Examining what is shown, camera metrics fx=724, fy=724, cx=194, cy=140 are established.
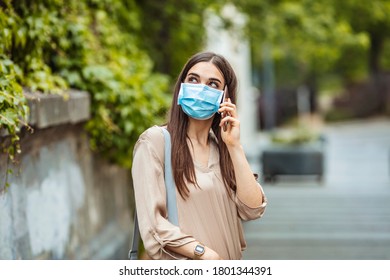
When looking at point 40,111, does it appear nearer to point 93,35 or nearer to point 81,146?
point 81,146

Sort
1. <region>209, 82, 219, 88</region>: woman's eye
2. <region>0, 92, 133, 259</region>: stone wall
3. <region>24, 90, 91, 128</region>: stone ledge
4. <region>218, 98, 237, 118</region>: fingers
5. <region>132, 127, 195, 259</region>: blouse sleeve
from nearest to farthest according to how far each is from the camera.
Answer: <region>132, 127, 195, 259</region>: blouse sleeve → <region>218, 98, 237, 118</region>: fingers → <region>209, 82, 219, 88</region>: woman's eye → <region>0, 92, 133, 259</region>: stone wall → <region>24, 90, 91, 128</region>: stone ledge

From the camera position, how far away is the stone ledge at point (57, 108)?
4706 millimetres

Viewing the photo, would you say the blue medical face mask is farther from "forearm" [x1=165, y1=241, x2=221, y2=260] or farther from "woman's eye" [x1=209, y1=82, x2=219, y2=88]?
"forearm" [x1=165, y1=241, x2=221, y2=260]

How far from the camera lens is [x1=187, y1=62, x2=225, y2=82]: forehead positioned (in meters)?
3.16

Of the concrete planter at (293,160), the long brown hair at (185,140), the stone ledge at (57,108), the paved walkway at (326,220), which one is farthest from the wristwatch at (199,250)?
the concrete planter at (293,160)

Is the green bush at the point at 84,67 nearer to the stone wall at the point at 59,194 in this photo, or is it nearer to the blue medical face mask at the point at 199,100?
the stone wall at the point at 59,194


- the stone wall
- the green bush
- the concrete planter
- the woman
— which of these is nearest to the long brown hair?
the woman

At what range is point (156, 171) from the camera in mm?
3029

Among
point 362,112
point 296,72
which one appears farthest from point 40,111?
point 296,72

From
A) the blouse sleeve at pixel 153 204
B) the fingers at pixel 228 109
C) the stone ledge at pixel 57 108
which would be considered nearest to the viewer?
the blouse sleeve at pixel 153 204

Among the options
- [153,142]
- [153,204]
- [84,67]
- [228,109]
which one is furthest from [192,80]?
[84,67]

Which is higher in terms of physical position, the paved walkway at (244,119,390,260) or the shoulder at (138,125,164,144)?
the shoulder at (138,125,164,144)

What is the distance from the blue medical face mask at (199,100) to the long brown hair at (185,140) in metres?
0.07

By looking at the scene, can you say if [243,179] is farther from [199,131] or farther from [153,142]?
[153,142]
